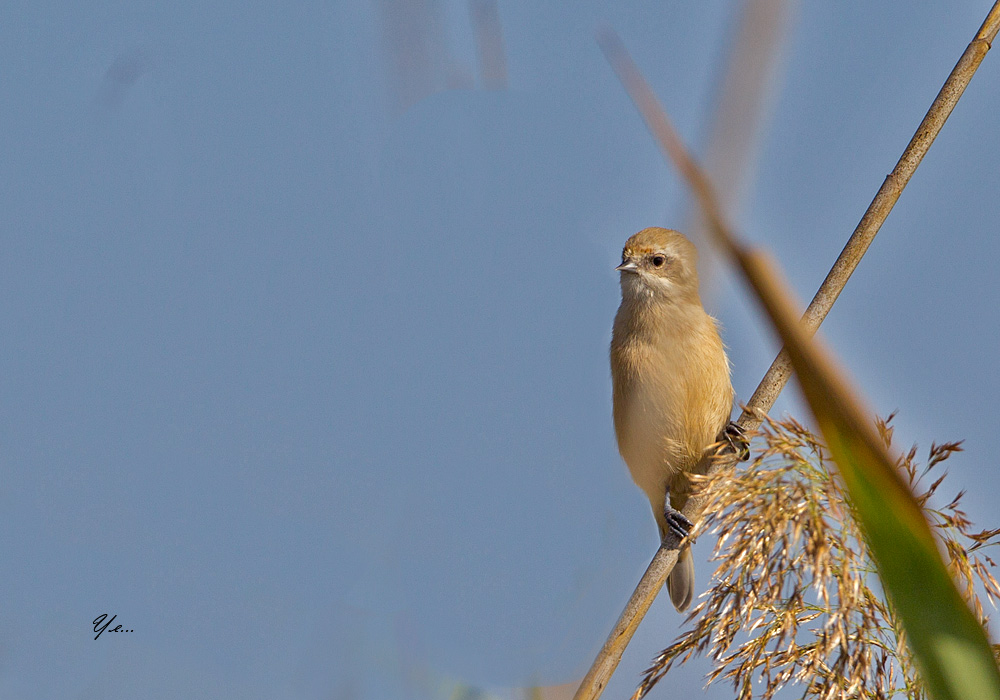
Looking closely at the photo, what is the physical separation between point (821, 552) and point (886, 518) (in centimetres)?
81

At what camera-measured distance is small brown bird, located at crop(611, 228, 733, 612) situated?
3.32 m

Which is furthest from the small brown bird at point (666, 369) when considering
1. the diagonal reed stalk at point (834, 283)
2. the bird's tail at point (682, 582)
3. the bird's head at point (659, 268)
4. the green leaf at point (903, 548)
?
the green leaf at point (903, 548)

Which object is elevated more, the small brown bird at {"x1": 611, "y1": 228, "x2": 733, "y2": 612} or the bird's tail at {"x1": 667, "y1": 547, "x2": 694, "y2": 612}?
the small brown bird at {"x1": 611, "y1": 228, "x2": 733, "y2": 612}

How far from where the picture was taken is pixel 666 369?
331cm

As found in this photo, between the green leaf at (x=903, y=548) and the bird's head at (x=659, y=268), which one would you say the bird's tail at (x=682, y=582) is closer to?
the bird's head at (x=659, y=268)

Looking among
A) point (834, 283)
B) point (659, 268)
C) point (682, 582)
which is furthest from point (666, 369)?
point (834, 283)

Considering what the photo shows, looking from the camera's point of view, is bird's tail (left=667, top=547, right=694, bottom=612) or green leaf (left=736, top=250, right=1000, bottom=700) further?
bird's tail (left=667, top=547, right=694, bottom=612)

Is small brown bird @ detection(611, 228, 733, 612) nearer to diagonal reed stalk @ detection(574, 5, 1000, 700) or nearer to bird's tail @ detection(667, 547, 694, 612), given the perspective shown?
bird's tail @ detection(667, 547, 694, 612)

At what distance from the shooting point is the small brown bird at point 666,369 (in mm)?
3316

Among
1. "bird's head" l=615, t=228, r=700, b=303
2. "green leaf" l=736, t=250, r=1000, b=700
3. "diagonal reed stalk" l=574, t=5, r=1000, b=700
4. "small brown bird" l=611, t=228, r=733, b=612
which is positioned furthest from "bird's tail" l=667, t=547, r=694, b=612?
"green leaf" l=736, t=250, r=1000, b=700

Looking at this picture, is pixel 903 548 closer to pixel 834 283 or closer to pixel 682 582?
pixel 834 283

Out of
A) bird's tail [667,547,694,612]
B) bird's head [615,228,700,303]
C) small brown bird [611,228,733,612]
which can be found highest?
bird's head [615,228,700,303]

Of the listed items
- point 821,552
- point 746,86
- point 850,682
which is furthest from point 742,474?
point 746,86

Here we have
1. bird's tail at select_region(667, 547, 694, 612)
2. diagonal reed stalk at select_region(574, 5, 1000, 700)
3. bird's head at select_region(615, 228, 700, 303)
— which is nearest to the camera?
diagonal reed stalk at select_region(574, 5, 1000, 700)
